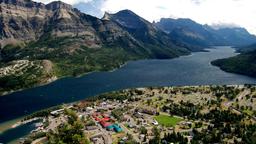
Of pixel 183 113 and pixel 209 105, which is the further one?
pixel 209 105

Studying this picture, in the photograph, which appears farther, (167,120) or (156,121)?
(167,120)

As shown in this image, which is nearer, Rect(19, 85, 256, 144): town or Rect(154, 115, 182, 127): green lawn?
Rect(19, 85, 256, 144): town

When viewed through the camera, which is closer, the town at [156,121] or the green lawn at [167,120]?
the town at [156,121]

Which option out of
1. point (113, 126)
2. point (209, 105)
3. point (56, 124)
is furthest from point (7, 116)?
point (209, 105)

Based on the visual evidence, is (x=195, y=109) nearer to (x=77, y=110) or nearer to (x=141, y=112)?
(x=141, y=112)
